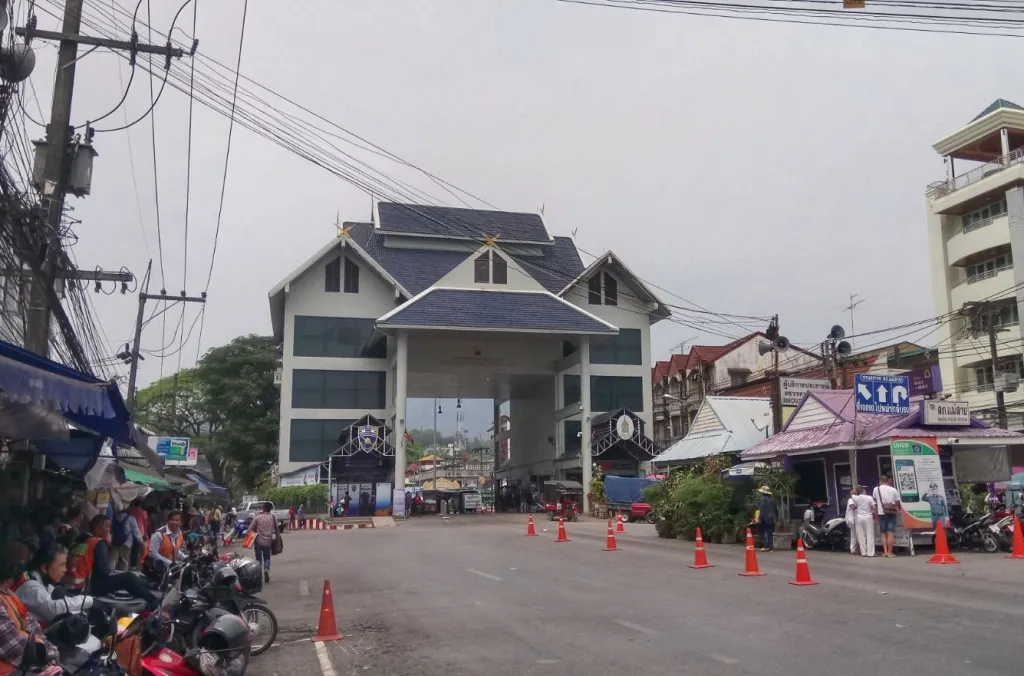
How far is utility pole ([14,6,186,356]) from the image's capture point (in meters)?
12.7

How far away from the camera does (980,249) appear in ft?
133

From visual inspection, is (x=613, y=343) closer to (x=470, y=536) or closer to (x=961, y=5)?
(x=470, y=536)

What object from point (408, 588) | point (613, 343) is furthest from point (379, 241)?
point (408, 588)

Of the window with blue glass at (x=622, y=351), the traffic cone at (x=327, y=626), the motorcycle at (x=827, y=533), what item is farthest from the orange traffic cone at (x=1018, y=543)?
the window with blue glass at (x=622, y=351)

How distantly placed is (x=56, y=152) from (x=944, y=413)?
61.1ft

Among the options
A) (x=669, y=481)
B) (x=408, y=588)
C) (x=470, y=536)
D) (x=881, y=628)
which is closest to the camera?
(x=881, y=628)

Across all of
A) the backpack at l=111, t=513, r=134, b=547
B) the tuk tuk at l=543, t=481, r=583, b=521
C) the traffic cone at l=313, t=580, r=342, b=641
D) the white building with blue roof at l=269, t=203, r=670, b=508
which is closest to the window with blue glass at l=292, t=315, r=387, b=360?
the white building with blue roof at l=269, t=203, r=670, b=508

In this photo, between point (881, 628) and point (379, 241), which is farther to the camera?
point (379, 241)

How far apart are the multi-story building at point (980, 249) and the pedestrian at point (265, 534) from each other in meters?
31.7

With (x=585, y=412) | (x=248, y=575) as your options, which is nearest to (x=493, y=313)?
(x=585, y=412)

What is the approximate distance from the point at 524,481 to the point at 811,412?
35081mm

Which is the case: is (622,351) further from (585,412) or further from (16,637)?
(16,637)

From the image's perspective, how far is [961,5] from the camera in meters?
9.83

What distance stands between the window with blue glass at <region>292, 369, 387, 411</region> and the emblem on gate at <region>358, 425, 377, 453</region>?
15.1 feet
